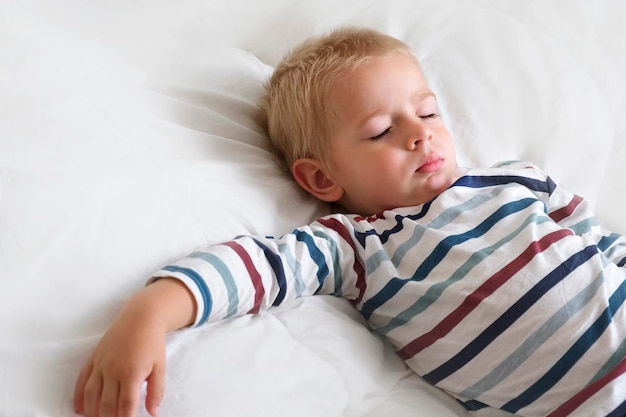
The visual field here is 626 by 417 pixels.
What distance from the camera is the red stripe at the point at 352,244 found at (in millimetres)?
1019

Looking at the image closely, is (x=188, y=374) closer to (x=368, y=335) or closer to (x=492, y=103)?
(x=368, y=335)

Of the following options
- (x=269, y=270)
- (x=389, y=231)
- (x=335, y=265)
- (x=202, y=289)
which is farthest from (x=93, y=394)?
(x=389, y=231)

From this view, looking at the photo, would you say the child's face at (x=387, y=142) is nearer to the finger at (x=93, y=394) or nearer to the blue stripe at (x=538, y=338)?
the blue stripe at (x=538, y=338)

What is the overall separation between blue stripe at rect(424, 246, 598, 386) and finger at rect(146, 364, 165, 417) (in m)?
0.39

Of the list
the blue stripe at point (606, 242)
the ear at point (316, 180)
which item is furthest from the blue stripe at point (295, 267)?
the blue stripe at point (606, 242)

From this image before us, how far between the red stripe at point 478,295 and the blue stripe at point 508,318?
0.10 feet

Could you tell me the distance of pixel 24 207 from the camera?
0.81 meters

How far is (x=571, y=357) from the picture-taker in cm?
90

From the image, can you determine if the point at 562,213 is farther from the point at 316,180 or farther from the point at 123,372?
the point at 123,372

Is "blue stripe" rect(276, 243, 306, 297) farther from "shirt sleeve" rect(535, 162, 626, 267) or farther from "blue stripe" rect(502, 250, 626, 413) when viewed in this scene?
"shirt sleeve" rect(535, 162, 626, 267)

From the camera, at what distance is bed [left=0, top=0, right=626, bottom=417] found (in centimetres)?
78

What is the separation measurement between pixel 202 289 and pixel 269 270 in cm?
12

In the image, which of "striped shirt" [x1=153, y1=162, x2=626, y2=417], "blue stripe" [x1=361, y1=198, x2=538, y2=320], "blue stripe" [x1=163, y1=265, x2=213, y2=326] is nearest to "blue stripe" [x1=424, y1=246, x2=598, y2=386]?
"striped shirt" [x1=153, y1=162, x2=626, y2=417]

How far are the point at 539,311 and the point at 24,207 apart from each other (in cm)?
62
